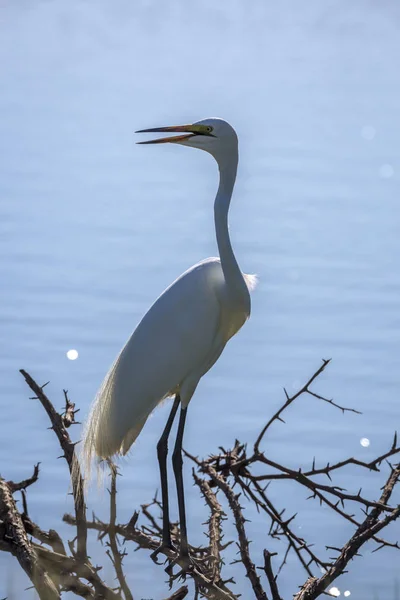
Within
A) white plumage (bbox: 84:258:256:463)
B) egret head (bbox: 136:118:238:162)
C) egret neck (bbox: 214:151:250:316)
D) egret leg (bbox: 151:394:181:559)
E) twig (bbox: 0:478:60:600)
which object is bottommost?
egret leg (bbox: 151:394:181:559)

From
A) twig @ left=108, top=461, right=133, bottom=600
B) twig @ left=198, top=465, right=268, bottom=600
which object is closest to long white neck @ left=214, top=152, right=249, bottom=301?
twig @ left=198, top=465, right=268, bottom=600

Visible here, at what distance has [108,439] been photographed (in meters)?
4.14

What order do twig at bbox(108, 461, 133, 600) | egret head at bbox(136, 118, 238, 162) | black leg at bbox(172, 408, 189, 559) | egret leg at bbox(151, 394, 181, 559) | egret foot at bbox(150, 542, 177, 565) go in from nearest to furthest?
1. twig at bbox(108, 461, 133, 600)
2. egret foot at bbox(150, 542, 177, 565)
3. egret leg at bbox(151, 394, 181, 559)
4. black leg at bbox(172, 408, 189, 559)
5. egret head at bbox(136, 118, 238, 162)

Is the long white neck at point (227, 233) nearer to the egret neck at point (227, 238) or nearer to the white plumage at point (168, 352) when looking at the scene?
the egret neck at point (227, 238)

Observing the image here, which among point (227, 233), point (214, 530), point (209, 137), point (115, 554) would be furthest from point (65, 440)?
point (209, 137)

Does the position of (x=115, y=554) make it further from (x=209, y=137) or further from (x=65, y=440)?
(x=209, y=137)

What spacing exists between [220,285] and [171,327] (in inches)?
10.7

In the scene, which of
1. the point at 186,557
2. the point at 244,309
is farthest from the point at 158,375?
the point at 186,557

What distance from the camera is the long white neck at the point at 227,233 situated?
13.9 feet

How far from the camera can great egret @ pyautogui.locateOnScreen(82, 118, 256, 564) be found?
13.9 feet

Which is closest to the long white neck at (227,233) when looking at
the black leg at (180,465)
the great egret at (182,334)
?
the great egret at (182,334)

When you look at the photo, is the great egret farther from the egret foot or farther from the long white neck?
the egret foot

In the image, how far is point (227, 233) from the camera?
4.29 metres

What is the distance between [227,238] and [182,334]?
1.42 feet
